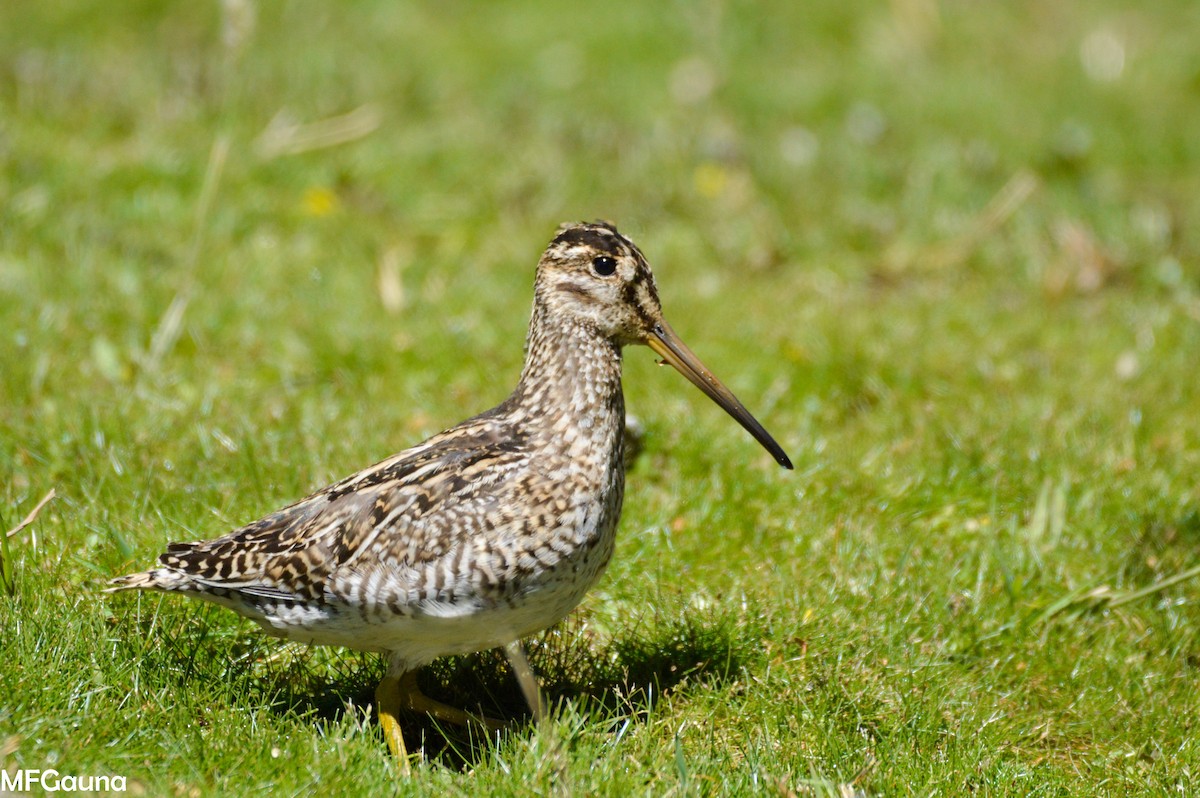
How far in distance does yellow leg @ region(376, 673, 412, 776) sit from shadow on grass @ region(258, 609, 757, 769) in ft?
0.46

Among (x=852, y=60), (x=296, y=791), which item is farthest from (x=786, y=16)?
(x=296, y=791)

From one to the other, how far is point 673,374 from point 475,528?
3.26 m

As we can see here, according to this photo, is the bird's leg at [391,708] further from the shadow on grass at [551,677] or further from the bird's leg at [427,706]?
the shadow on grass at [551,677]

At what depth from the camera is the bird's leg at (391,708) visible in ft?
14.4

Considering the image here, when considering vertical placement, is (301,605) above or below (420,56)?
below

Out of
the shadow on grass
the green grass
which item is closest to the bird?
the shadow on grass

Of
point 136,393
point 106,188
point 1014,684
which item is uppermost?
point 106,188

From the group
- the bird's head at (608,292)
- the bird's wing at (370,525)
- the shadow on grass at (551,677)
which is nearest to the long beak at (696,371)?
the bird's head at (608,292)

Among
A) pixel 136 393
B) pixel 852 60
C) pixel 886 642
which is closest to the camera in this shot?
pixel 886 642

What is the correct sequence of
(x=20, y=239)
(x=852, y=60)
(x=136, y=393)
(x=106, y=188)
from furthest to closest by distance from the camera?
(x=852, y=60) < (x=106, y=188) < (x=20, y=239) < (x=136, y=393)

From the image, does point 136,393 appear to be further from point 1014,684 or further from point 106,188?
point 1014,684

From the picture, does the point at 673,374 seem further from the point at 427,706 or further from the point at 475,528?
the point at 475,528

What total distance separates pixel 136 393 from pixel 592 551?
9.93 feet

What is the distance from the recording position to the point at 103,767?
13.0 ft
